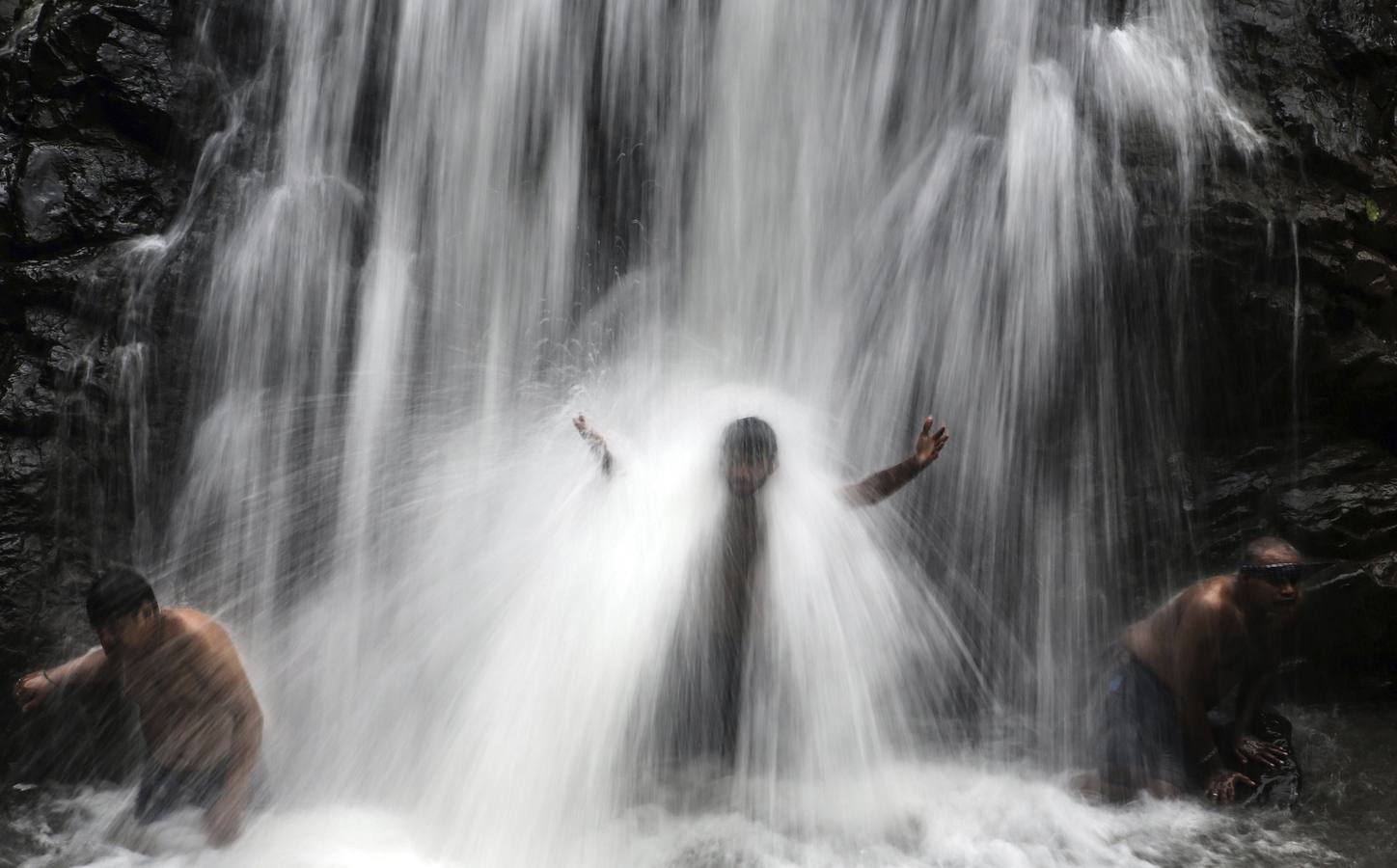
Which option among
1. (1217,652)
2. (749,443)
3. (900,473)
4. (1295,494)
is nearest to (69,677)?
(749,443)

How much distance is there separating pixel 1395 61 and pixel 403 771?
6.74m

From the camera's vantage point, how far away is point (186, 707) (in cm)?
448

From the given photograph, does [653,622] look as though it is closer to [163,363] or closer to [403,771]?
[403,771]

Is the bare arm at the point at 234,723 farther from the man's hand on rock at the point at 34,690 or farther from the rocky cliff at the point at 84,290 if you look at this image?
the rocky cliff at the point at 84,290

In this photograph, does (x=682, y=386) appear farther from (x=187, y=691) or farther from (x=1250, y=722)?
(x=1250, y=722)

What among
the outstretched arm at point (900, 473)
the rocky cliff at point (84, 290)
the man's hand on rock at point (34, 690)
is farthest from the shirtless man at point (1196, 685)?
the rocky cliff at point (84, 290)

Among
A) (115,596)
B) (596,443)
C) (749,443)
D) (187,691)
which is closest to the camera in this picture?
(115,596)

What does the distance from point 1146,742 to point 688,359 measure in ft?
10.2

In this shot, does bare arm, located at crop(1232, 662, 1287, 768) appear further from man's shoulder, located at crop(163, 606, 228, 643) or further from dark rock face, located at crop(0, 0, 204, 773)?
dark rock face, located at crop(0, 0, 204, 773)

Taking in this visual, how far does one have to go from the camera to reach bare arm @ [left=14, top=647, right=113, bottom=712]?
14.5ft

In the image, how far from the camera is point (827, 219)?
5.88 m

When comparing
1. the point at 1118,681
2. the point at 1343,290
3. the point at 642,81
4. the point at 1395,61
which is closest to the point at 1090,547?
the point at 1118,681

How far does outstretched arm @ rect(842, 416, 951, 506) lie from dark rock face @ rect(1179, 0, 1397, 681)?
194 cm

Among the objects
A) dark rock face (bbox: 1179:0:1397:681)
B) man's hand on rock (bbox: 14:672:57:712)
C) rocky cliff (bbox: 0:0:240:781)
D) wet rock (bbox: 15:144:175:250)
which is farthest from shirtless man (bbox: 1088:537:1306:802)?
wet rock (bbox: 15:144:175:250)
